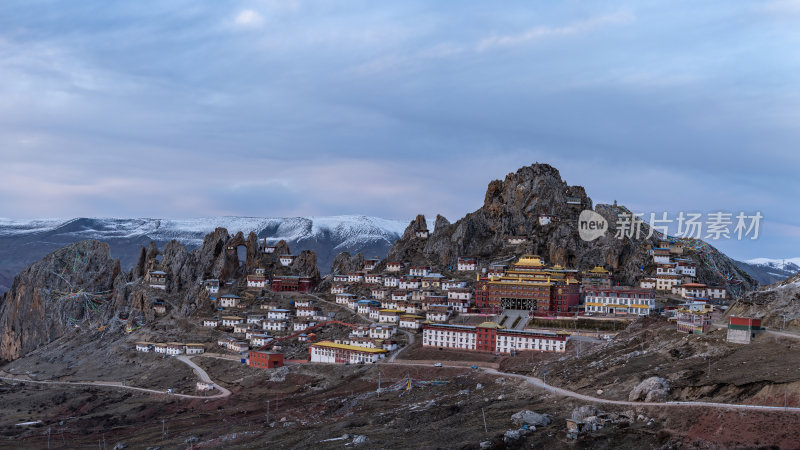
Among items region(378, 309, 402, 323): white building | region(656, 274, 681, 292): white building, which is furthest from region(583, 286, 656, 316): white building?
region(378, 309, 402, 323): white building

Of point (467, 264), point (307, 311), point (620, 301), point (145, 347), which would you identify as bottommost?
point (145, 347)

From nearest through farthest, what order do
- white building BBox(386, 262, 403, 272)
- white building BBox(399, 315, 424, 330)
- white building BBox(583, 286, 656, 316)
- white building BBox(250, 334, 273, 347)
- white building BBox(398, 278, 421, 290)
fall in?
white building BBox(583, 286, 656, 316) < white building BBox(250, 334, 273, 347) < white building BBox(399, 315, 424, 330) < white building BBox(398, 278, 421, 290) < white building BBox(386, 262, 403, 272)

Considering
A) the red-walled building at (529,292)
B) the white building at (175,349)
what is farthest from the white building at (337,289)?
the white building at (175,349)

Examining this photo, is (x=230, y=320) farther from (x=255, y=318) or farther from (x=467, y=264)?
(x=467, y=264)

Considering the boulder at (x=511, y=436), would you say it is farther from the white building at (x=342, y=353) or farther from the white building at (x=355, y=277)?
the white building at (x=355, y=277)

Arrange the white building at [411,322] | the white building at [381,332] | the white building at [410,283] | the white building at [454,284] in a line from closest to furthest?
the white building at [381,332]
the white building at [411,322]
the white building at [454,284]
the white building at [410,283]

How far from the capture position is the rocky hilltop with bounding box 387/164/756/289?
17000cm

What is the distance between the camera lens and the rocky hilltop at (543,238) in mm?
170000

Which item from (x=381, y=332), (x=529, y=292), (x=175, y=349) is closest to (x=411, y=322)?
(x=381, y=332)

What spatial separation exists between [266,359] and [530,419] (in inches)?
2787

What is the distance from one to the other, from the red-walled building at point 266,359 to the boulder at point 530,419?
6743cm

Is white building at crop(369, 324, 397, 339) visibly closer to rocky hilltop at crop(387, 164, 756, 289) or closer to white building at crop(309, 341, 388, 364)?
white building at crop(309, 341, 388, 364)

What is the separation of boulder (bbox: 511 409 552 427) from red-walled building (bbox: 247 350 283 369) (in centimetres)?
6743

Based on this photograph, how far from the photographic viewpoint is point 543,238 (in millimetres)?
181500
